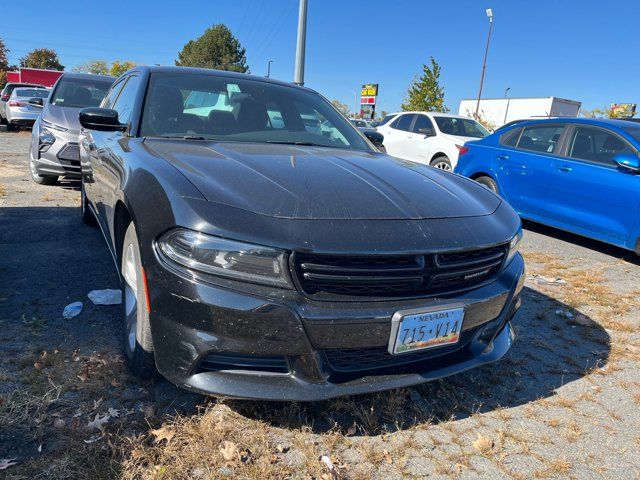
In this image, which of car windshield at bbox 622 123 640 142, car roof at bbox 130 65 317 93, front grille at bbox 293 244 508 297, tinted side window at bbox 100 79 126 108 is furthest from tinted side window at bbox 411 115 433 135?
front grille at bbox 293 244 508 297

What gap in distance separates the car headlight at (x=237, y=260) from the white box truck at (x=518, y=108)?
1182 inches

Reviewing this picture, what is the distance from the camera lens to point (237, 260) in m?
1.75

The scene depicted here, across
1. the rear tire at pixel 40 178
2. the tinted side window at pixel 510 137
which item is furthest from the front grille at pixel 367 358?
the rear tire at pixel 40 178

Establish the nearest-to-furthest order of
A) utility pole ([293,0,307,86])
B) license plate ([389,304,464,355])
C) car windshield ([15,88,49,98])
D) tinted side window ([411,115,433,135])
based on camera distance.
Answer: license plate ([389,304,464,355]), tinted side window ([411,115,433,135]), utility pole ([293,0,307,86]), car windshield ([15,88,49,98])

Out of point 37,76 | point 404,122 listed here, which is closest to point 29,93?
point 404,122

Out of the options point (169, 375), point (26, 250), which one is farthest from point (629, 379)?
point (26, 250)

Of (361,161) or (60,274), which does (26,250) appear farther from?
(361,161)

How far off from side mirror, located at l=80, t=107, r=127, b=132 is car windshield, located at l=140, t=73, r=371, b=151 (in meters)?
0.19

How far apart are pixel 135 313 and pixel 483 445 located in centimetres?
170

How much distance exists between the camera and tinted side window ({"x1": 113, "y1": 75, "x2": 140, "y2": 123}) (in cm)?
312

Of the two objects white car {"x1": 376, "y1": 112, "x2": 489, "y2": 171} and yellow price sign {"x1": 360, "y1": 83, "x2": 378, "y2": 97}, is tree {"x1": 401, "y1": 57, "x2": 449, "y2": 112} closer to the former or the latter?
yellow price sign {"x1": 360, "y1": 83, "x2": 378, "y2": 97}

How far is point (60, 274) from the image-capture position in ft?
12.2

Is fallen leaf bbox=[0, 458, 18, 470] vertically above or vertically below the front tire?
below

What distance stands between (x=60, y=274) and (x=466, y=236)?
3.10 metres
